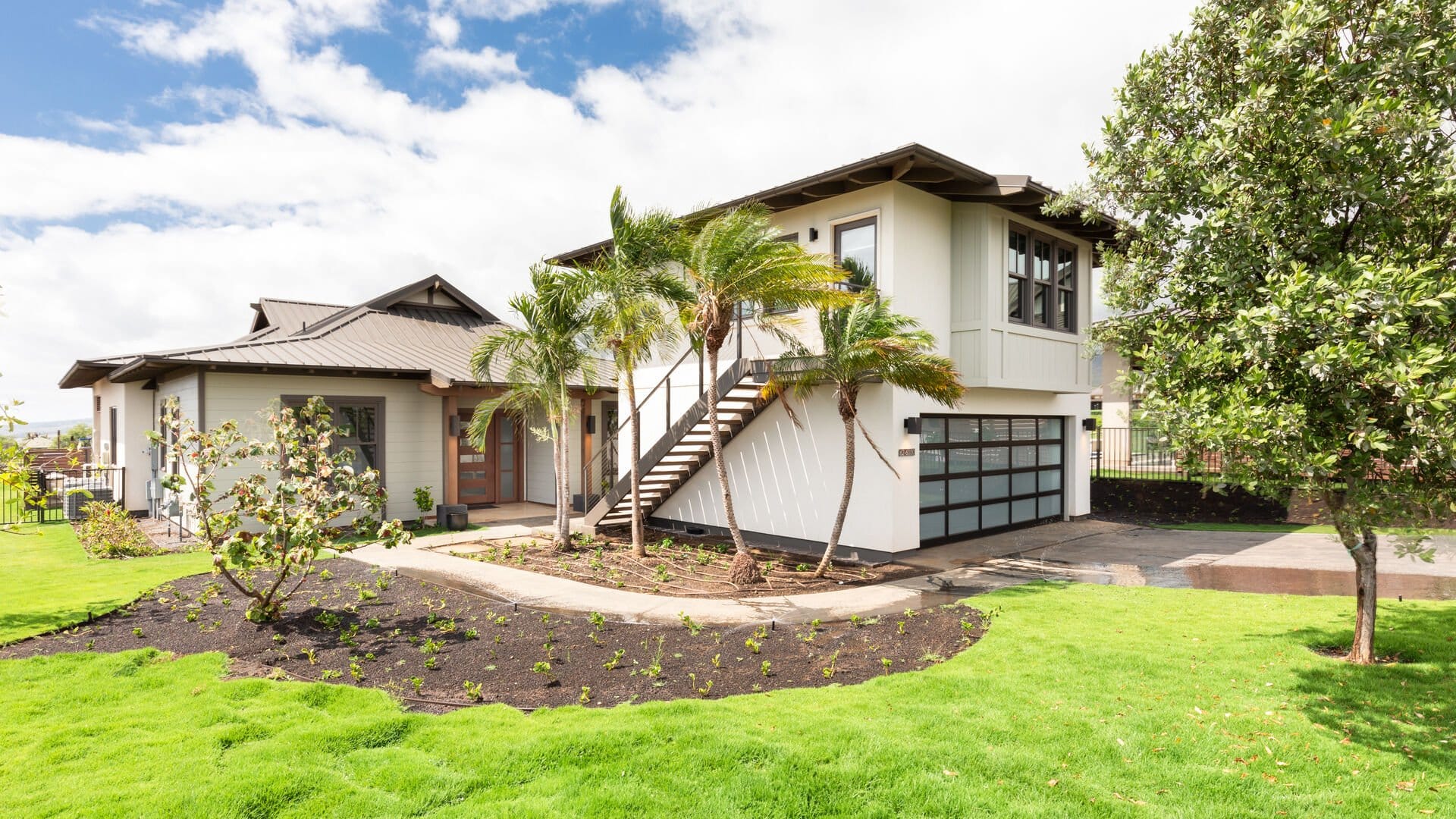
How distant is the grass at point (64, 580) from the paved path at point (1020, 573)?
269 centimetres

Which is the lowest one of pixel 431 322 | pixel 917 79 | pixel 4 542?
pixel 4 542

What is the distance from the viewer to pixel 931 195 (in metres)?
11.4

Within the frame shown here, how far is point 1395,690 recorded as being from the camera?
204 inches

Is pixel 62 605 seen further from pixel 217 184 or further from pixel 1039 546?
pixel 1039 546

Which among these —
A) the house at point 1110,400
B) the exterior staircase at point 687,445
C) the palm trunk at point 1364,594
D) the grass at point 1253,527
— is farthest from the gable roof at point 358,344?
the house at point 1110,400

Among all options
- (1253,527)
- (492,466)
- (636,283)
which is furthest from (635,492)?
Answer: (1253,527)

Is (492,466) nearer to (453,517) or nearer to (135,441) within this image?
(453,517)

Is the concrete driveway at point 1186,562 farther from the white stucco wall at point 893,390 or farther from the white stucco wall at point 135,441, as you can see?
the white stucco wall at point 135,441

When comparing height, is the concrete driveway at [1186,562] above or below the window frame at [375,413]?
below

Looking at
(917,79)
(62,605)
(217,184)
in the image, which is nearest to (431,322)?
(217,184)

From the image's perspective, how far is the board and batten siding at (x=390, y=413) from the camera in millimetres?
13281

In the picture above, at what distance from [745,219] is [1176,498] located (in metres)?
12.8

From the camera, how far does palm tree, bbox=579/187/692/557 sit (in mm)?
10156

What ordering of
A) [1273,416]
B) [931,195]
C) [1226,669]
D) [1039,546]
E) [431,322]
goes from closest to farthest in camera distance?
[1273,416], [1226,669], [931,195], [1039,546], [431,322]
